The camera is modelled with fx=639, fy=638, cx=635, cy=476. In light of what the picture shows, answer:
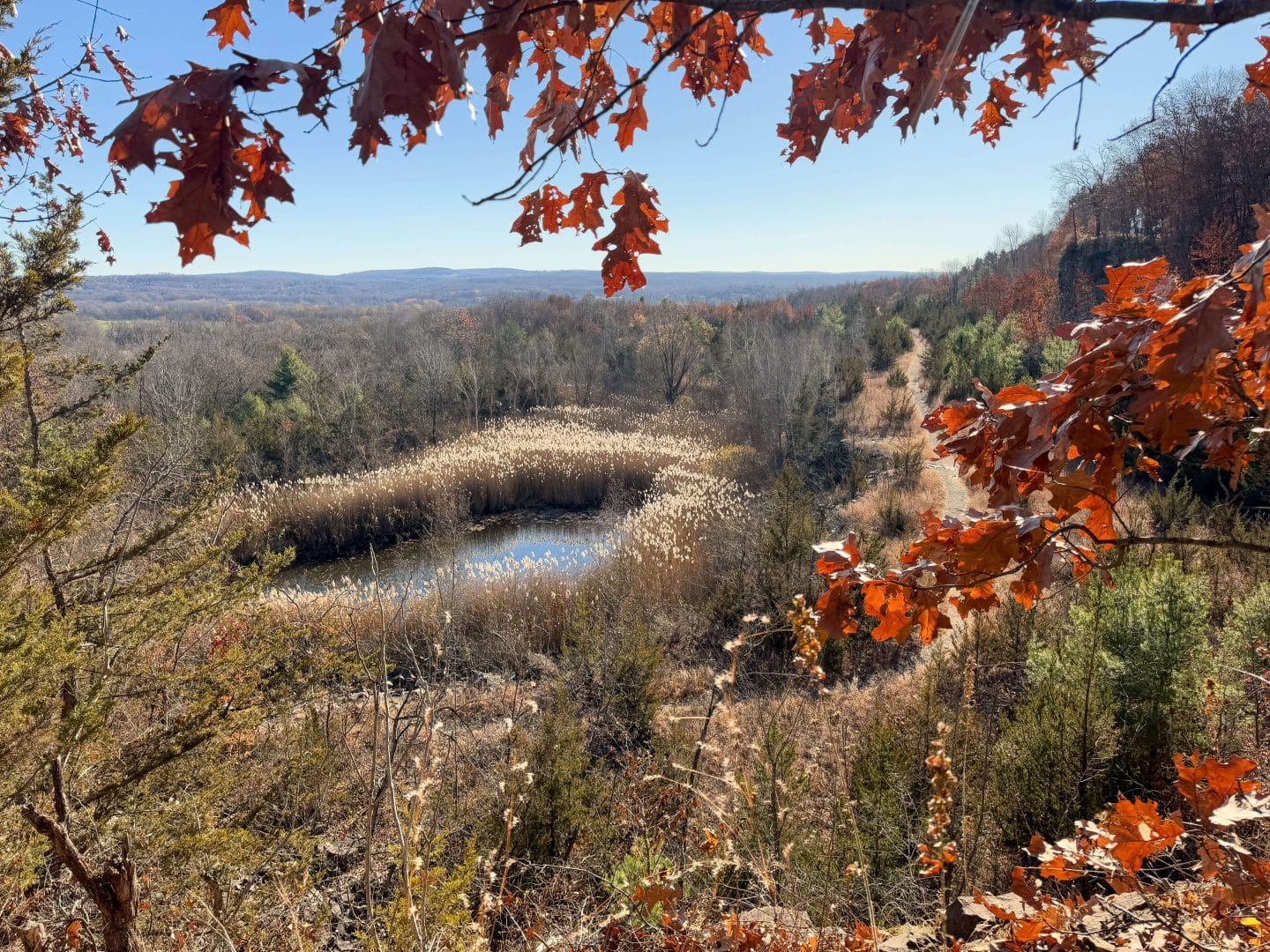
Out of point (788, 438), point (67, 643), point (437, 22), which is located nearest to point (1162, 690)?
point (437, 22)

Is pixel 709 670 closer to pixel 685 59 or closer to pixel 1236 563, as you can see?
pixel 1236 563

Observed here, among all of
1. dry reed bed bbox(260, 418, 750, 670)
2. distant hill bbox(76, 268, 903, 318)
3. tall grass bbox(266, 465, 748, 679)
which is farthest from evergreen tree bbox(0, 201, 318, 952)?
distant hill bbox(76, 268, 903, 318)

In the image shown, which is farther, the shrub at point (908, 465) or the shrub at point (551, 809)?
the shrub at point (908, 465)

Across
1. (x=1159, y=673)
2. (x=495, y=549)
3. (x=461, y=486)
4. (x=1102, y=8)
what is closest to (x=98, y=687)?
(x=1102, y=8)

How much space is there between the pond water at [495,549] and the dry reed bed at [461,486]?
410 mm

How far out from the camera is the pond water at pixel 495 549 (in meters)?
11.2

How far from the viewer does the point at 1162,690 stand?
12.4 feet

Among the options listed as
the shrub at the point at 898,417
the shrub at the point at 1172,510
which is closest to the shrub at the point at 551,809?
the shrub at the point at 1172,510

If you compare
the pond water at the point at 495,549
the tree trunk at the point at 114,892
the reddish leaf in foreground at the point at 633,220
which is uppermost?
the reddish leaf in foreground at the point at 633,220

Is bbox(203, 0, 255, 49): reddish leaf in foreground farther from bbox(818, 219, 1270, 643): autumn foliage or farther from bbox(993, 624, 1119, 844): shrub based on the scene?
bbox(993, 624, 1119, 844): shrub

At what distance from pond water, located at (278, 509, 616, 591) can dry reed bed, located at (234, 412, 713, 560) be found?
1.35 feet

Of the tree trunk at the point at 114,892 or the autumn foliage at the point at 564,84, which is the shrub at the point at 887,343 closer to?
the autumn foliage at the point at 564,84

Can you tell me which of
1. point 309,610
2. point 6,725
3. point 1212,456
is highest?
point 1212,456

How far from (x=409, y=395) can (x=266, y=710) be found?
21.5 meters
